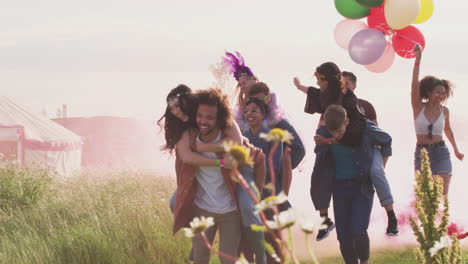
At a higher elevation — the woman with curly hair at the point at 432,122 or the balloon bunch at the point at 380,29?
the balloon bunch at the point at 380,29


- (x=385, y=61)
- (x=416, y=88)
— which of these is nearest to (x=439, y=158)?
(x=416, y=88)

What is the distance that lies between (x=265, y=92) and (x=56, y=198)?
17.8 ft

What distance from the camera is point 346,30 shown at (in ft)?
20.7

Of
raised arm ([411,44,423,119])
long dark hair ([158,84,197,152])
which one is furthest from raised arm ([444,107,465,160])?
long dark hair ([158,84,197,152])

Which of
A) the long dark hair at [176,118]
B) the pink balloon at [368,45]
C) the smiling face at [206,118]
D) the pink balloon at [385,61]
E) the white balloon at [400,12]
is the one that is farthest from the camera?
the pink balloon at [385,61]

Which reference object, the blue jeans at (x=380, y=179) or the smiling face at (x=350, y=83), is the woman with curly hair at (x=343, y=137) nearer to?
the blue jeans at (x=380, y=179)

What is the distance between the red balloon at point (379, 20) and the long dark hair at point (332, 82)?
1686 millimetres

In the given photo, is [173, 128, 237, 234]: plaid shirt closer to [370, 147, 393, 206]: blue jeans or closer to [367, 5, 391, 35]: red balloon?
[370, 147, 393, 206]: blue jeans

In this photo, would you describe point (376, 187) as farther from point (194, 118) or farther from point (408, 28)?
point (408, 28)

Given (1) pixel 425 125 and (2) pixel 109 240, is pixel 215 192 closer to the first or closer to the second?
(2) pixel 109 240

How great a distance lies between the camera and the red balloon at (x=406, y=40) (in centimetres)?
593

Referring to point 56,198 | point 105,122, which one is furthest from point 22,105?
point 56,198

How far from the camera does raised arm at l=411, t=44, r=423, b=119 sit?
17.8ft

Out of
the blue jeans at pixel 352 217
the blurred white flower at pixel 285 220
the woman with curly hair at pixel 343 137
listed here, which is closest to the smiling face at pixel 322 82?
the woman with curly hair at pixel 343 137
